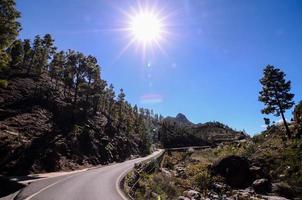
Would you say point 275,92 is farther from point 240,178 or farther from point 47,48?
point 47,48

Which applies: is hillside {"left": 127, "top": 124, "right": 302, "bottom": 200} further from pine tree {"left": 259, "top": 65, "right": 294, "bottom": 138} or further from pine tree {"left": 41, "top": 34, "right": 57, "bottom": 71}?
pine tree {"left": 41, "top": 34, "right": 57, "bottom": 71}

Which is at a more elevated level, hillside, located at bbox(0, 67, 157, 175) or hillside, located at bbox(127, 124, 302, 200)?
hillside, located at bbox(0, 67, 157, 175)

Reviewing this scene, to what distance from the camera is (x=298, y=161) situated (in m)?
34.9

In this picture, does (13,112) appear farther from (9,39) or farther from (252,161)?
(252,161)

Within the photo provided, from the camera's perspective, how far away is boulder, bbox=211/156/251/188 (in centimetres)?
3200

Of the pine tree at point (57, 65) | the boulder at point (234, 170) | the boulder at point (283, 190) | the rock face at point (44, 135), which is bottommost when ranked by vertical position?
the boulder at point (283, 190)

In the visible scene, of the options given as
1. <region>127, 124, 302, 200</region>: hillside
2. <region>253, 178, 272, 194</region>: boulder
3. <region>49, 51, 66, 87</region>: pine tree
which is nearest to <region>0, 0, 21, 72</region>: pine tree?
<region>127, 124, 302, 200</region>: hillside

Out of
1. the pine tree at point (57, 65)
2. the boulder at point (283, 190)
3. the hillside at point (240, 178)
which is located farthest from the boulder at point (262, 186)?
the pine tree at point (57, 65)

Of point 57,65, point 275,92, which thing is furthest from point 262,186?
point 57,65

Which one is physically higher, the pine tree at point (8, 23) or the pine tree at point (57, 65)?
the pine tree at point (57, 65)

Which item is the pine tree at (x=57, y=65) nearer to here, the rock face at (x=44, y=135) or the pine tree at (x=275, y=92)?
the rock face at (x=44, y=135)

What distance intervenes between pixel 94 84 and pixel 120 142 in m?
16.3

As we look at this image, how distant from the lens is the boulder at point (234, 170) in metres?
32.0

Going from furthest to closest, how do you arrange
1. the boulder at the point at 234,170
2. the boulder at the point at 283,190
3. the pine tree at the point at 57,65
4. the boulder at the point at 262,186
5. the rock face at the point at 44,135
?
the pine tree at the point at 57,65 → the rock face at the point at 44,135 → the boulder at the point at 234,170 → the boulder at the point at 262,186 → the boulder at the point at 283,190
